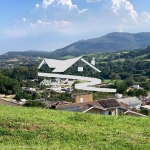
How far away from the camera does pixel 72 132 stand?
6.32 meters

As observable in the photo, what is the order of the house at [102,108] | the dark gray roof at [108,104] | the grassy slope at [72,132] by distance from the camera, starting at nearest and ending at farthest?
1. the grassy slope at [72,132]
2. the house at [102,108]
3. the dark gray roof at [108,104]

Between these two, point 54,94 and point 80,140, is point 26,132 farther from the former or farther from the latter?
point 54,94

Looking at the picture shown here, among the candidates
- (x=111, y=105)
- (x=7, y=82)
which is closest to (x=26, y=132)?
(x=111, y=105)

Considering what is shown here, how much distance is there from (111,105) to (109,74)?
68.4 meters

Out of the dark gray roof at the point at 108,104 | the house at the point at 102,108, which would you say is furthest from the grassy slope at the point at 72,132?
the dark gray roof at the point at 108,104

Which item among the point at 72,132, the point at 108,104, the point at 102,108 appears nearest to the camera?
the point at 72,132

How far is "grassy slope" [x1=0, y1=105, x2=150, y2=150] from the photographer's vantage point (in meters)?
5.62

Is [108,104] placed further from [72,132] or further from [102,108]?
[72,132]

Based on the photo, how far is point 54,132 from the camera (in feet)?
20.8

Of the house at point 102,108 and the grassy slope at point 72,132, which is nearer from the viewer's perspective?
the grassy slope at point 72,132

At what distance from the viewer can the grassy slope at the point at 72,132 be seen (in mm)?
5622

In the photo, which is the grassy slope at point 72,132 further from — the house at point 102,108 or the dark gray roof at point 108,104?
the dark gray roof at point 108,104

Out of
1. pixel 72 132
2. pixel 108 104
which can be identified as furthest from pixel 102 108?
pixel 72 132

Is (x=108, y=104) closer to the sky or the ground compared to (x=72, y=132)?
closer to the ground
